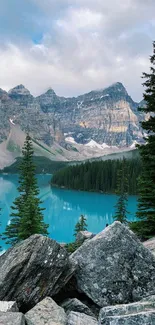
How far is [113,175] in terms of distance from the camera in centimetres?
15788

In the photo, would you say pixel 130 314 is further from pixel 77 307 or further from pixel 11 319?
pixel 77 307

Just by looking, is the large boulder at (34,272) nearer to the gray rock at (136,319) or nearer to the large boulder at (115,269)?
the large boulder at (115,269)

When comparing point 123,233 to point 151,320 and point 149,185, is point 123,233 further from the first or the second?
point 149,185

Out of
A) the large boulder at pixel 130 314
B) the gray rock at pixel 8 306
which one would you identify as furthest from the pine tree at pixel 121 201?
the large boulder at pixel 130 314

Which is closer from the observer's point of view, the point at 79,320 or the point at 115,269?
the point at 79,320

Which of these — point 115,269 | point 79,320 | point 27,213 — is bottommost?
→ point 79,320

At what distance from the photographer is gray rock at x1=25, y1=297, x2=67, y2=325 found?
7168mm

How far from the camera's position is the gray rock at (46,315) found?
717 cm

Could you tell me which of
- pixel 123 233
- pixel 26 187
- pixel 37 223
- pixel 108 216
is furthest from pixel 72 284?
pixel 108 216

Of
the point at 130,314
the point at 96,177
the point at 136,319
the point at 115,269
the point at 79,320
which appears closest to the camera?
the point at 136,319

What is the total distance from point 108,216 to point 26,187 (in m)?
52.5

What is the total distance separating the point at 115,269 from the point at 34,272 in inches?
94.3

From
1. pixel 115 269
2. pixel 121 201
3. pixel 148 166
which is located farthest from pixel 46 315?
pixel 121 201

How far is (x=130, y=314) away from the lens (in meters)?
5.93
